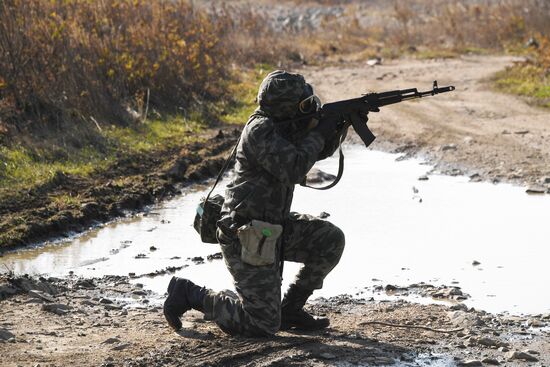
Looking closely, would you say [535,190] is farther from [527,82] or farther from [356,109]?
[527,82]

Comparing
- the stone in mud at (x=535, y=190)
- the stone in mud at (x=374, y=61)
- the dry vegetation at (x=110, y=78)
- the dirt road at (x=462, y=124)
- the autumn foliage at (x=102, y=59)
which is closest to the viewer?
the stone in mud at (x=535, y=190)

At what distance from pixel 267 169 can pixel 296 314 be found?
0.95m

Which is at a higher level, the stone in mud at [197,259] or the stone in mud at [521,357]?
the stone in mud at [521,357]

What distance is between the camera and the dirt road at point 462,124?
11.2 m

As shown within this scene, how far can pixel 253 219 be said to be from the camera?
559 cm

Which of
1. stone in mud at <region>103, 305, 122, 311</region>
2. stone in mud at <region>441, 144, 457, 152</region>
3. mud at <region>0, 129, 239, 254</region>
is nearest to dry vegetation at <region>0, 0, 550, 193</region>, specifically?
mud at <region>0, 129, 239, 254</region>

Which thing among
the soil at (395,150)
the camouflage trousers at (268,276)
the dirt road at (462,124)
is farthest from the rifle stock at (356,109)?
the dirt road at (462,124)

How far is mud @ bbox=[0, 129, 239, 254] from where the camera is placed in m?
8.59

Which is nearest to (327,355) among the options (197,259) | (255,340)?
(255,340)

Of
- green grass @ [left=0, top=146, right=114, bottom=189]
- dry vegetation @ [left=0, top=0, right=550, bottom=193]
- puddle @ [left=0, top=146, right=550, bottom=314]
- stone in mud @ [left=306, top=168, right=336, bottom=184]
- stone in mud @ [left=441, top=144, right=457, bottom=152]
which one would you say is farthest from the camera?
stone in mud @ [left=441, top=144, right=457, bottom=152]

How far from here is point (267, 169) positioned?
5.46 metres

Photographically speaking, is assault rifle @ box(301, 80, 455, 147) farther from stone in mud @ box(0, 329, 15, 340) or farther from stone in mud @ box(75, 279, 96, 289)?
stone in mud @ box(75, 279, 96, 289)

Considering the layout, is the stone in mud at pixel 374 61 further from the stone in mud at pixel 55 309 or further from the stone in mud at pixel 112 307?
the stone in mud at pixel 55 309

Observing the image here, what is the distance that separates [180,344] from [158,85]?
8.97m
